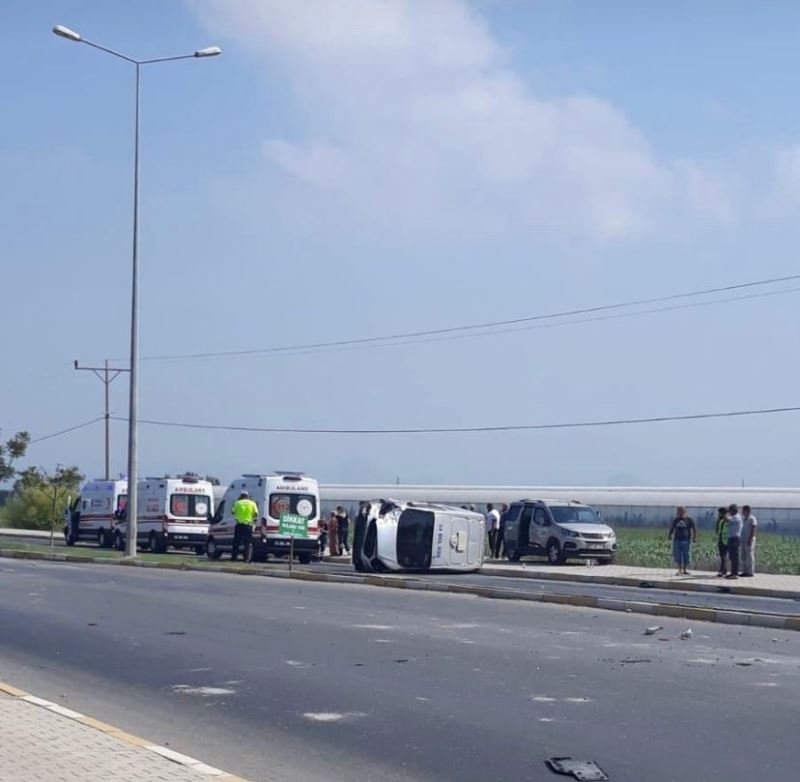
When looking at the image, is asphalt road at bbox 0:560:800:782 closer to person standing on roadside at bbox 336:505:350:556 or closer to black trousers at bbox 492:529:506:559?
black trousers at bbox 492:529:506:559

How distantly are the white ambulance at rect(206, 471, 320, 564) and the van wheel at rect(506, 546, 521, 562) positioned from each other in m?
5.57

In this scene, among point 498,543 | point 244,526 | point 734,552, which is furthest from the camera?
point 498,543

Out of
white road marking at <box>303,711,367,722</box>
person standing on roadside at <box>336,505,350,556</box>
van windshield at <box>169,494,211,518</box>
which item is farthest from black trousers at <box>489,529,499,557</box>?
white road marking at <box>303,711,367,722</box>

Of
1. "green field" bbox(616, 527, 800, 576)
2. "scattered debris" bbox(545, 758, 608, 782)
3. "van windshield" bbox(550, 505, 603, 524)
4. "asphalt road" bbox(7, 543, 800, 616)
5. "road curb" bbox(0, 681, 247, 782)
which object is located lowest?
"scattered debris" bbox(545, 758, 608, 782)

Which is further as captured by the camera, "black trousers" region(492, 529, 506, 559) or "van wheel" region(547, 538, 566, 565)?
"black trousers" region(492, 529, 506, 559)

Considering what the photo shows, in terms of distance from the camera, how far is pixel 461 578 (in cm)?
2845

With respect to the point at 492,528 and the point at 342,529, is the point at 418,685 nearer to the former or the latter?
the point at 492,528

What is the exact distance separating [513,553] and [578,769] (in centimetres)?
2892

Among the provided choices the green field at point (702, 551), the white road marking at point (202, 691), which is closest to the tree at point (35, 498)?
the green field at point (702, 551)

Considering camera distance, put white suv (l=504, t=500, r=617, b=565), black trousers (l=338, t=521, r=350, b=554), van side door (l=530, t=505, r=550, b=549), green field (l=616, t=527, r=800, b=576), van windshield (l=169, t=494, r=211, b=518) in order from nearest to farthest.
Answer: green field (l=616, t=527, r=800, b=576), white suv (l=504, t=500, r=617, b=565), van side door (l=530, t=505, r=550, b=549), black trousers (l=338, t=521, r=350, b=554), van windshield (l=169, t=494, r=211, b=518)

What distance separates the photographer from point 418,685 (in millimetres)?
12008

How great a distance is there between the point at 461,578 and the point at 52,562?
12326 mm

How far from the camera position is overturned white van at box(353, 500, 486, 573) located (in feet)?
98.8

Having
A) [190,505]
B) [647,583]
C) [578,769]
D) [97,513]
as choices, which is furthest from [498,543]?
[578,769]
